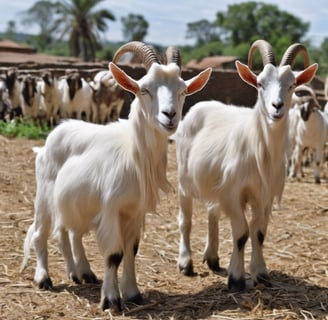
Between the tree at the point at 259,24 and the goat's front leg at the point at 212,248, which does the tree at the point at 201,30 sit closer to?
the tree at the point at 259,24

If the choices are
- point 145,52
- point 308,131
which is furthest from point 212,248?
point 308,131

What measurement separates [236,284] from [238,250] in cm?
28

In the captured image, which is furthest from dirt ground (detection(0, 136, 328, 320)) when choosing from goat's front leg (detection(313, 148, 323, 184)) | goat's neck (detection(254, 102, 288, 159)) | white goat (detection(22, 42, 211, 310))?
goat's front leg (detection(313, 148, 323, 184))

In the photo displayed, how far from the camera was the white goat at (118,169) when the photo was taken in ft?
15.1

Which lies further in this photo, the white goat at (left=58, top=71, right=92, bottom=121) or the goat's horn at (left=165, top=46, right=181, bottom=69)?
the white goat at (left=58, top=71, right=92, bottom=121)

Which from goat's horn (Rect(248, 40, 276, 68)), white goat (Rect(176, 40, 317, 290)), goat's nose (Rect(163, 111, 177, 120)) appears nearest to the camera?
goat's nose (Rect(163, 111, 177, 120))

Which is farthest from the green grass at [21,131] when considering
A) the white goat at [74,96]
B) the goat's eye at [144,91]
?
the goat's eye at [144,91]

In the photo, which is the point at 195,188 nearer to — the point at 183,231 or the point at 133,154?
the point at 183,231

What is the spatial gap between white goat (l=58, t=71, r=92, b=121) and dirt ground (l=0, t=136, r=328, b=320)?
7.04 m

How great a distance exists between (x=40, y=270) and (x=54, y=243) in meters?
1.34

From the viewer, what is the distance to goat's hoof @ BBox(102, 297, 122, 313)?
474cm

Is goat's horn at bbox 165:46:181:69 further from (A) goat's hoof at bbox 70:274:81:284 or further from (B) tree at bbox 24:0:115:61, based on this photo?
(B) tree at bbox 24:0:115:61

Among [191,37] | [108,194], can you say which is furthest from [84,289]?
[191,37]

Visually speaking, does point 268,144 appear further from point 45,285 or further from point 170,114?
point 45,285
